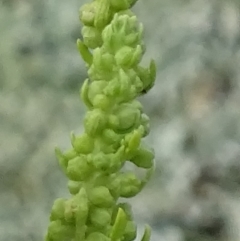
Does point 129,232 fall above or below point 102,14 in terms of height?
below

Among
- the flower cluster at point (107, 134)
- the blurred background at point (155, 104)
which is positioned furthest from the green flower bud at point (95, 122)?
the blurred background at point (155, 104)

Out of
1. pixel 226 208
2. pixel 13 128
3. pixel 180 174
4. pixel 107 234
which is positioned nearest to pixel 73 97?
pixel 13 128

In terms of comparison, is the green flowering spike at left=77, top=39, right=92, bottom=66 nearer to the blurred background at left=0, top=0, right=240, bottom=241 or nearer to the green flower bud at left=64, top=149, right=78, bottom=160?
the green flower bud at left=64, top=149, right=78, bottom=160

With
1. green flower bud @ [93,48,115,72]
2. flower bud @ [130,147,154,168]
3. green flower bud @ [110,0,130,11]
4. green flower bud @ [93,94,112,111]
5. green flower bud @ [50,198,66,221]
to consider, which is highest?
green flower bud @ [110,0,130,11]

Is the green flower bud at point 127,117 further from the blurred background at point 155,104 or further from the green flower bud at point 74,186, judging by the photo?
the blurred background at point 155,104

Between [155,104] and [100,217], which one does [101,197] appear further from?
[155,104]

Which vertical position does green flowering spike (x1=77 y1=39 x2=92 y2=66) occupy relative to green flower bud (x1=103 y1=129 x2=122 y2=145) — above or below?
above

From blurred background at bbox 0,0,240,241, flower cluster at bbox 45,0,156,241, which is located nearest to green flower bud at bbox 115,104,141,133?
flower cluster at bbox 45,0,156,241

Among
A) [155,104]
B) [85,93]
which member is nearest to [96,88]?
[85,93]
